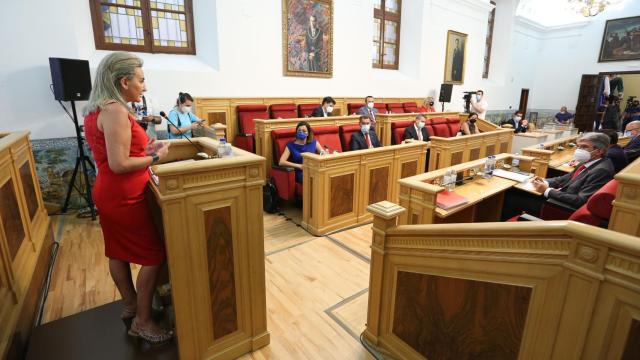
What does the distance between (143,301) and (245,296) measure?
574 mm

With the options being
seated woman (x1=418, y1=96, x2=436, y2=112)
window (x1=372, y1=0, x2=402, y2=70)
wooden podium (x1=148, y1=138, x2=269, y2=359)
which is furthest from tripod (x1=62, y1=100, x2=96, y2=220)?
window (x1=372, y1=0, x2=402, y2=70)

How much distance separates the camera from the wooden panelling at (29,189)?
282 cm

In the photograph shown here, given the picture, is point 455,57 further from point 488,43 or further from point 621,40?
point 621,40

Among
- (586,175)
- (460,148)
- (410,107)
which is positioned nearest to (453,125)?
(460,148)

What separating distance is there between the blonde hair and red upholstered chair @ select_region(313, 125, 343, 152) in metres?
3.27

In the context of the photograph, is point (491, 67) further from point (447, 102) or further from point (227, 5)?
point (227, 5)

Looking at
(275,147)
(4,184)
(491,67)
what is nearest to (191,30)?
(275,147)

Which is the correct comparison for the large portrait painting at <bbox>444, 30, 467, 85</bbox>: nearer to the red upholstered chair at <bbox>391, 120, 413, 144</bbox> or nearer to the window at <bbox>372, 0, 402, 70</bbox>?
the window at <bbox>372, 0, 402, 70</bbox>

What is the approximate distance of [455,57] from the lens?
1113 centimetres

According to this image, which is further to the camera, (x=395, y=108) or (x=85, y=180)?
(x=395, y=108)

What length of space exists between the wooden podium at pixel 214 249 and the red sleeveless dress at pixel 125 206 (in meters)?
0.11

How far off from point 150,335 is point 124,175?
99 cm

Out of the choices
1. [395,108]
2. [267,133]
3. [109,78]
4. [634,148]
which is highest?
[109,78]

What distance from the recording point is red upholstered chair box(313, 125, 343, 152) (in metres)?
4.88
